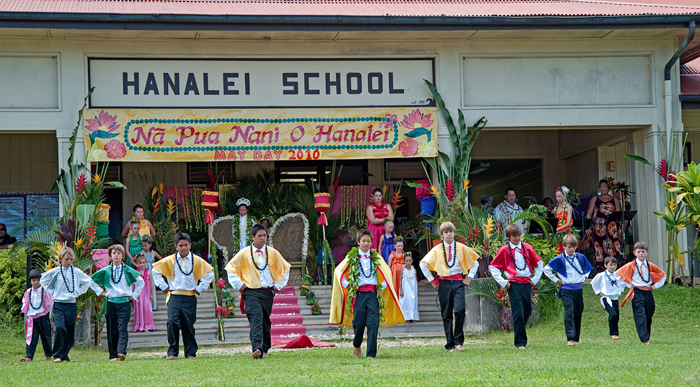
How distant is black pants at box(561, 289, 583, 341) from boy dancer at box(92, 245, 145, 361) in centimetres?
536

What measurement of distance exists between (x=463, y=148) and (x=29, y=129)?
7313 millimetres

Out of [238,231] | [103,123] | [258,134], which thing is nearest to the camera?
[103,123]

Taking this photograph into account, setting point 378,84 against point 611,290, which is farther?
point 378,84

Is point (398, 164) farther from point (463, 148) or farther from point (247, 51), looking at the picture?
point (247, 51)

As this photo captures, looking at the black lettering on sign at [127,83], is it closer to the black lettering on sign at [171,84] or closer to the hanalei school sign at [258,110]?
the hanalei school sign at [258,110]

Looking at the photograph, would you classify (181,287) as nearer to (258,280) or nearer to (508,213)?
(258,280)

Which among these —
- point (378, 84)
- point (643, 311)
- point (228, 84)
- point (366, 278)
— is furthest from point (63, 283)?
point (643, 311)

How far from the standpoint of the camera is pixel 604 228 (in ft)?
49.9

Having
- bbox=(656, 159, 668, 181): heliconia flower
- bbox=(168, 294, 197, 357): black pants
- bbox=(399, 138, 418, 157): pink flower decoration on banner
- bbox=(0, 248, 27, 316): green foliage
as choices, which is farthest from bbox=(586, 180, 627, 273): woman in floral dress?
bbox=(0, 248, 27, 316): green foliage

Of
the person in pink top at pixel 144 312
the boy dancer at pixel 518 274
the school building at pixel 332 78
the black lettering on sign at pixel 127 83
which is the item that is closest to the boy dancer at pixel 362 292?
the boy dancer at pixel 518 274

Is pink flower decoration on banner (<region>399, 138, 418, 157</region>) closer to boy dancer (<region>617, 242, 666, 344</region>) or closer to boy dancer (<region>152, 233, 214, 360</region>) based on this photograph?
boy dancer (<region>617, 242, 666, 344</region>)

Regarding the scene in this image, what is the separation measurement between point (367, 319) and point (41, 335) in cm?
441

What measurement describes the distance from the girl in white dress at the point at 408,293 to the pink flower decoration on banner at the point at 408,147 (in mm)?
1821

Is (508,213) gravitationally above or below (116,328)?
above
